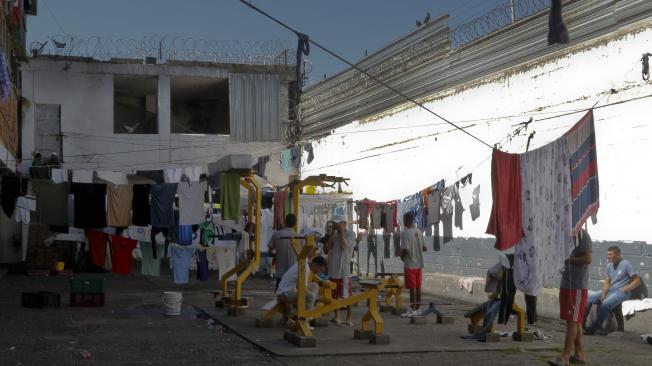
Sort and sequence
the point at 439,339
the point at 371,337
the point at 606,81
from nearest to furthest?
the point at 371,337, the point at 439,339, the point at 606,81

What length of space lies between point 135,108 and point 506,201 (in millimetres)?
26305

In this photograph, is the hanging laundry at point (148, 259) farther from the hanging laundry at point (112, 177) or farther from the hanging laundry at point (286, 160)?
the hanging laundry at point (286, 160)

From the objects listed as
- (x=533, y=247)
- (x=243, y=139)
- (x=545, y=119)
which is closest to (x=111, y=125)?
(x=243, y=139)

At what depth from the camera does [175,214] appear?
15.2 meters

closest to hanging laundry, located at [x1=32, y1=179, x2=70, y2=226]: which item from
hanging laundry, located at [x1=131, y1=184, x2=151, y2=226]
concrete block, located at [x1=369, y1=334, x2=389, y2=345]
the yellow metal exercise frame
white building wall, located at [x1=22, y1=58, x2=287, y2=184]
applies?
hanging laundry, located at [x1=131, y1=184, x2=151, y2=226]

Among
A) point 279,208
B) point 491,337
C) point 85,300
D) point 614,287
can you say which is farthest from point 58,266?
point 614,287

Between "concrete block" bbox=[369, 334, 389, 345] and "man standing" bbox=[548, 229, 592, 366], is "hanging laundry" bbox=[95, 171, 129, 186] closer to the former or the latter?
"concrete block" bbox=[369, 334, 389, 345]

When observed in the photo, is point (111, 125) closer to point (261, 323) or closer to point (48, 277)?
point (48, 277)

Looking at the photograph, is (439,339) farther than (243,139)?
No

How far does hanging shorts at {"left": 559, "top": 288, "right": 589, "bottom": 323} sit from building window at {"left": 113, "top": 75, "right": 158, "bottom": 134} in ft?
80.4

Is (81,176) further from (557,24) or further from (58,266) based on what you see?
(557,24)

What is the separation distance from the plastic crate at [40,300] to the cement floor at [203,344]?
0.21 m

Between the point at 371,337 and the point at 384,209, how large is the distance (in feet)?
31.4

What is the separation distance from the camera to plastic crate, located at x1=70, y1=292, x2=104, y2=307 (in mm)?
13875
